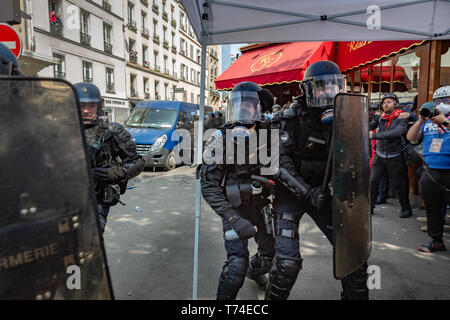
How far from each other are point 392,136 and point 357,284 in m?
3.16

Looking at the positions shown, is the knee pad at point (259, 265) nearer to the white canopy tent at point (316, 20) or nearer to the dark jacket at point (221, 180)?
the dark jacket at point (221, 180)

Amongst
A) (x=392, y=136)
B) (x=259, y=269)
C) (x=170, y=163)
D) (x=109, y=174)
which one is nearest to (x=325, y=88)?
(x=259, y=269)

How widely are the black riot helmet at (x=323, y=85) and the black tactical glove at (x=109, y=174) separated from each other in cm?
161

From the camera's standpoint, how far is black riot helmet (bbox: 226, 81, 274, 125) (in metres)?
2.35

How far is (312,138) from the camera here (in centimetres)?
220

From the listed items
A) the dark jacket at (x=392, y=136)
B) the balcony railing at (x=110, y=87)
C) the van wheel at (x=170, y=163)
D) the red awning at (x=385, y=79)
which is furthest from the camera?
the balcony railing at (x=110, y=87)

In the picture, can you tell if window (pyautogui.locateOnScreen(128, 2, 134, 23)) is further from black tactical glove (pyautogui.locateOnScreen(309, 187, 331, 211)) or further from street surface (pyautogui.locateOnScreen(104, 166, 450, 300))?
black tactical glove (pyautogui.locateOnScreen(309, 187, 331, 211))

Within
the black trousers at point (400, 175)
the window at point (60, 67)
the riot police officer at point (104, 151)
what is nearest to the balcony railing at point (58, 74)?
the window at point (60, 67)

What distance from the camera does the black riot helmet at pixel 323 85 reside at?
2.17 meters

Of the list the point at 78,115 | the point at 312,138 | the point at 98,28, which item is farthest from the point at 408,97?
the point at 98,28

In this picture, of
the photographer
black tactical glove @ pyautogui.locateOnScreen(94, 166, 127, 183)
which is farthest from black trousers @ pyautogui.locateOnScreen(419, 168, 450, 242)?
black tactical glove @ pyautogui.locateOnScreen(94, 166, 127, 183)

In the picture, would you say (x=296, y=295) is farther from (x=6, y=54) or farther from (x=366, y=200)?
(x=6, y=54)

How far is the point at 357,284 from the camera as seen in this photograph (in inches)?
77.7
